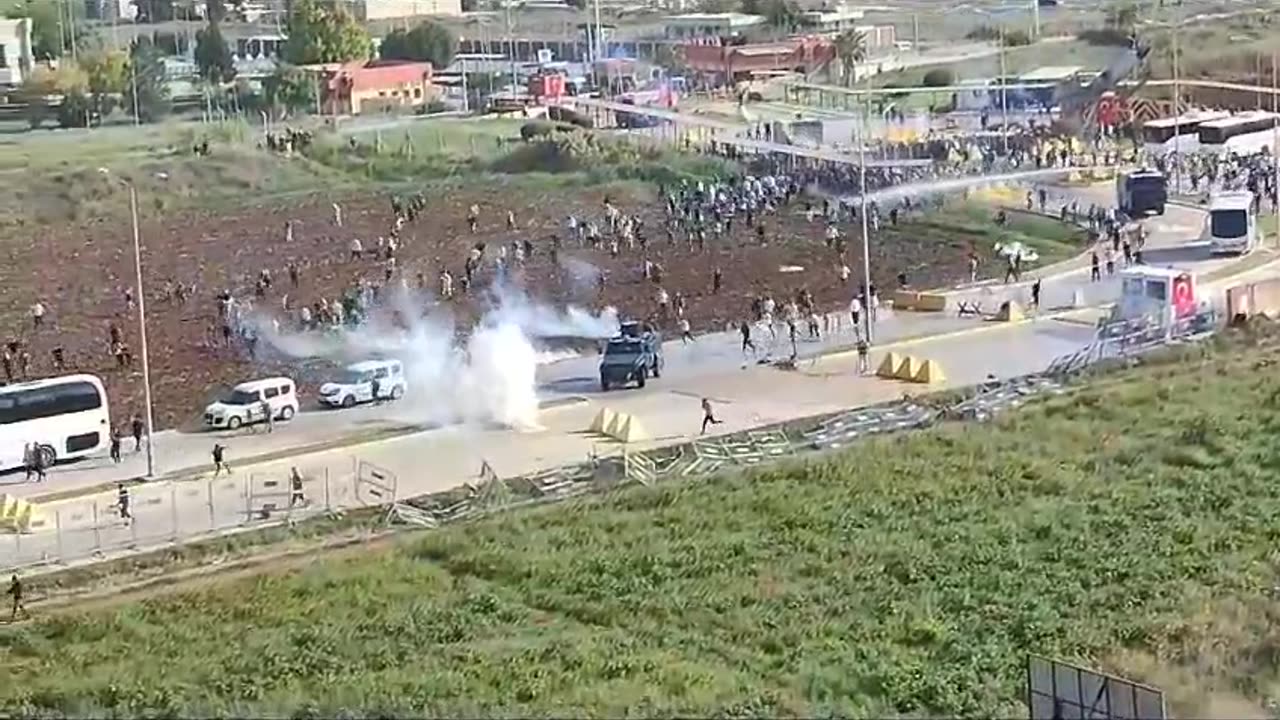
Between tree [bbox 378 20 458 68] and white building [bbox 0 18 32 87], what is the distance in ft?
4.37

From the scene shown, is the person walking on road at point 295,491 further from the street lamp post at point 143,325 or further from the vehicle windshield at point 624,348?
the vehicle windshield at point 624,348

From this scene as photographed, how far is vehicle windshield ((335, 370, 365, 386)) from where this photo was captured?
6805 mm

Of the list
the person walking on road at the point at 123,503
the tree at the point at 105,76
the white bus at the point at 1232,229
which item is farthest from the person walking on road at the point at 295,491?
the white bus at the point at 1232,229

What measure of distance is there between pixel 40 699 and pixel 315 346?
10.1 ft

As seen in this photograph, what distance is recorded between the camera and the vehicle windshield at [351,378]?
6805mm

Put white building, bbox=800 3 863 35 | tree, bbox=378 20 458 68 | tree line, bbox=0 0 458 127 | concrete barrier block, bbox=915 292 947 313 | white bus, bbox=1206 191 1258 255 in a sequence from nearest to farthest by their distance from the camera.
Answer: tree line, bbox=0 0 458 127, concrete barrier block, bbox=915 292 947 313, tree, bbox=378 20 458 68, white bus, bbox=1206 191 1258 255, white building, bbox=800 3 863 35

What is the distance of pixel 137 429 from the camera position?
20.8 ft

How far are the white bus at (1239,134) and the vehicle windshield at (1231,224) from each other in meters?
1.66

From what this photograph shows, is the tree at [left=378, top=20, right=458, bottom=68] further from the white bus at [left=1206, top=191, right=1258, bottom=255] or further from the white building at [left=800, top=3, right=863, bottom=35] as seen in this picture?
the white bus at [left=1206, top=191, right=1258, bottom=255]

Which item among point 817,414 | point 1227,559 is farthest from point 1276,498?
point 817,414

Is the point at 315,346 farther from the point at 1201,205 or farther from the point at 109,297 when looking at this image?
the point at 1201,205

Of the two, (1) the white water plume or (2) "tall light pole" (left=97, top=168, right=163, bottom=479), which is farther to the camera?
(1) the white water plume

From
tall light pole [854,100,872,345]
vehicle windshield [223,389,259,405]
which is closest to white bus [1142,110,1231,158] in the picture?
tall light pole [854,100,872,345]

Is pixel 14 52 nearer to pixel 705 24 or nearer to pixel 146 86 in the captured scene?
pixel 146 86
